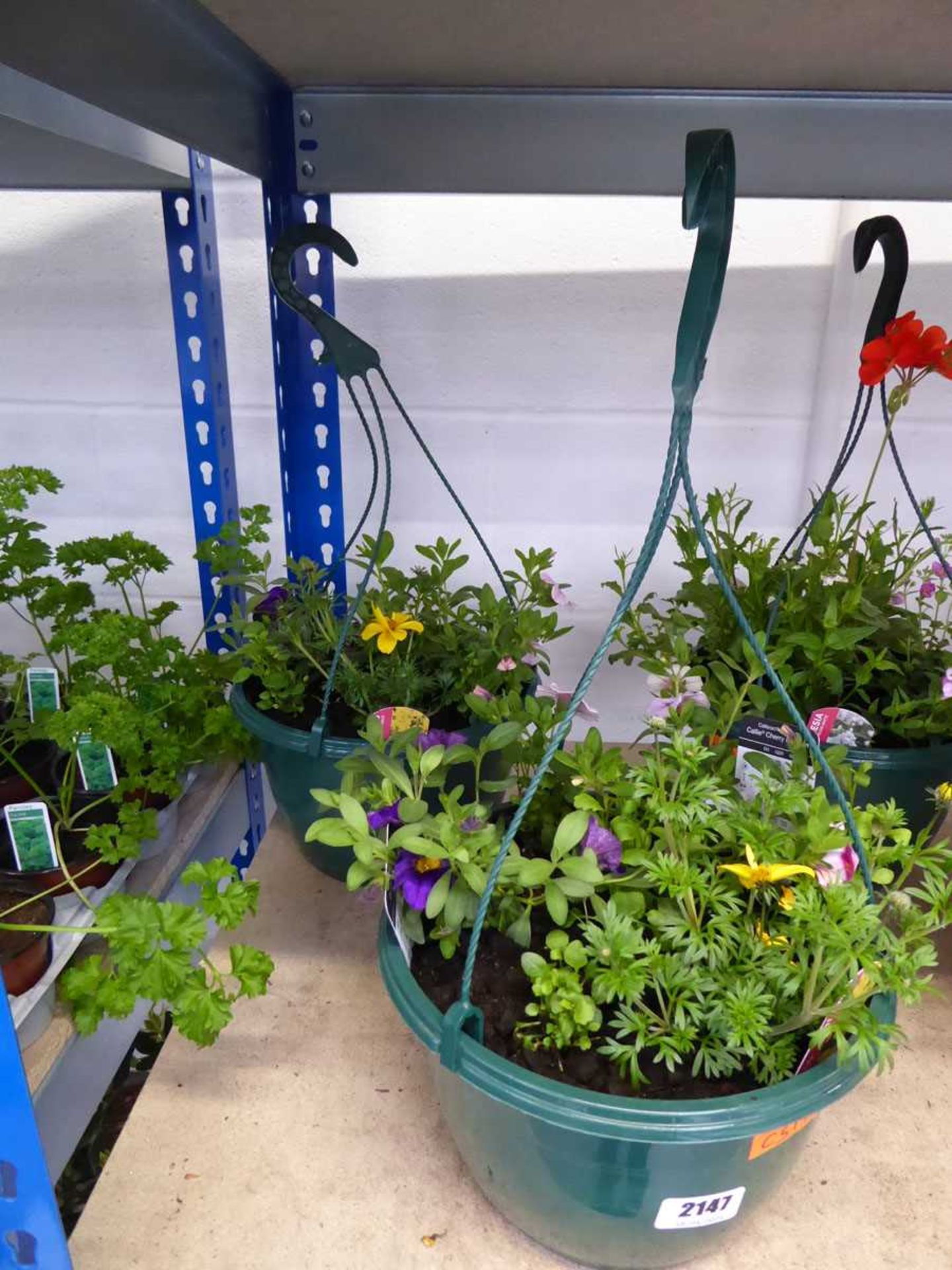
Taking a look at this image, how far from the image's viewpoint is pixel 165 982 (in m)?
0.65

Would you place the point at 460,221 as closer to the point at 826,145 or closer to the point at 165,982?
the point at 826,145

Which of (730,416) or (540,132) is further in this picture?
(730,416)

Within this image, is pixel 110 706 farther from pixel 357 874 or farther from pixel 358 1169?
pixel 358 1169

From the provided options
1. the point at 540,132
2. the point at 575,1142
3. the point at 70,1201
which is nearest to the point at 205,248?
the point at 540,132

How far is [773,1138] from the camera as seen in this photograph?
55cm

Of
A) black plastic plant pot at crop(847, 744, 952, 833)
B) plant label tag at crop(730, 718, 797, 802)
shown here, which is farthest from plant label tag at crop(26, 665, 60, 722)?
black plastic plant pot at crop(847, 744, 952, 833)

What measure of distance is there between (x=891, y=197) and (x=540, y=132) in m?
0.37

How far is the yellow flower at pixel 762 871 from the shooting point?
1.84 feet

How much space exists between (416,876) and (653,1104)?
8.5 inches

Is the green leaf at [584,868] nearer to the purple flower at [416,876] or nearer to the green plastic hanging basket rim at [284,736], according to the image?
the purple flower at [416,876]

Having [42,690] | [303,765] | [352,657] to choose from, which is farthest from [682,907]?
[42,690]

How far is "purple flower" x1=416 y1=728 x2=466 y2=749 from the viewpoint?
752 millimetres

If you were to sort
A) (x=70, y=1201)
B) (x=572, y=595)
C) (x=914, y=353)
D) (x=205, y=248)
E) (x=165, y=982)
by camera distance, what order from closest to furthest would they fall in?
(x=165, y=982), (x=914, y=353), (x=205, y=248), (x=70, y=1201), (x=572, y=595)

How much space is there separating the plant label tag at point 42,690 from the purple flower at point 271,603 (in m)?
0.24
